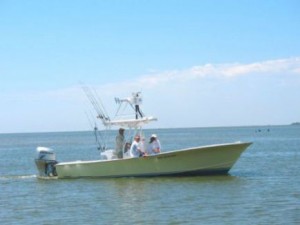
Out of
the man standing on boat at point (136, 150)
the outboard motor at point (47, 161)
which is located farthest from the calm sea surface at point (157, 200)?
the man standing on boat at point (136, 150)

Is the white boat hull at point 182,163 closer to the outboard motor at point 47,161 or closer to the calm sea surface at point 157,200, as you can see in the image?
the calm sea surface at point 157,200

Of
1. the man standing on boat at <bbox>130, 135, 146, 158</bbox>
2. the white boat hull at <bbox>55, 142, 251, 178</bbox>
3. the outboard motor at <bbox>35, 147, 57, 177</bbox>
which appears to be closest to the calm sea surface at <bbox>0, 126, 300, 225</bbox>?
the white boat hull at <bbox>55, 142, 251, 178</bbox>

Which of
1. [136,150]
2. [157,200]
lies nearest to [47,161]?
[136,150]

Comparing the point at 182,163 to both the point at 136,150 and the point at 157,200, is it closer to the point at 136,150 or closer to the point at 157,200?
the point at 136,150

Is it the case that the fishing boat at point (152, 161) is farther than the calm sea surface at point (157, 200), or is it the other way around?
the fishing boat at point (152, 161)

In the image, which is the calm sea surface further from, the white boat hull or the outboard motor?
the outboard motor

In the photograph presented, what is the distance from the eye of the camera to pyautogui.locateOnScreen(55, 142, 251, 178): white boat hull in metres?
24.7

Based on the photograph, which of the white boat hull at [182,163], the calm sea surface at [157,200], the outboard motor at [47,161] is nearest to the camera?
the calm sea surface at [157,200]

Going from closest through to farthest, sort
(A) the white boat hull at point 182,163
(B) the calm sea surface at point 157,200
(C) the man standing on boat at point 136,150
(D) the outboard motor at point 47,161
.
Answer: (B) the calm sea surface at point 157,200, (A) the white boat hull at point 182,163, (C) the man standing on boat at point 136,150, (D) the outboard motor at point 47,161

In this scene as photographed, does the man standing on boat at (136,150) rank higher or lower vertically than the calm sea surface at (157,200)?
higher

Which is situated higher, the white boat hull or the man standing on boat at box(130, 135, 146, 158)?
the man standing on boat at box(130, 135, 146, 158)

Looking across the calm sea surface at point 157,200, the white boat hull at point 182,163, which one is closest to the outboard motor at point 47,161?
the calm sea surface at point 157,200

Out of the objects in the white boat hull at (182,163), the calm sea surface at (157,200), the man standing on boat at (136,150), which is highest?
the man standing on boat at (136,150)

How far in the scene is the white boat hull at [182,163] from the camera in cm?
2470
